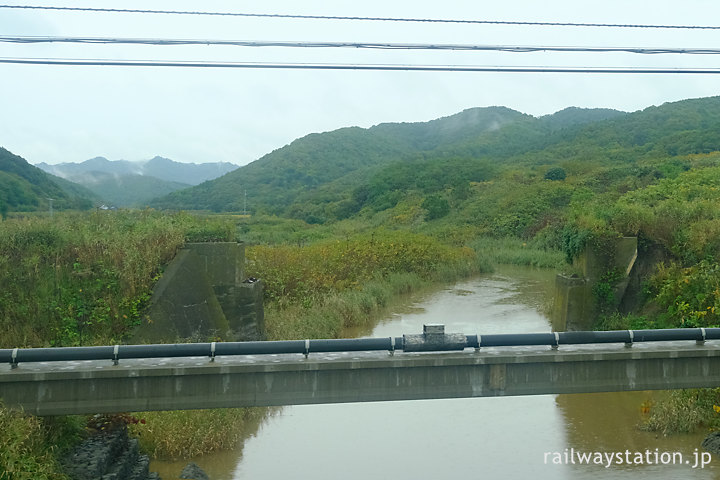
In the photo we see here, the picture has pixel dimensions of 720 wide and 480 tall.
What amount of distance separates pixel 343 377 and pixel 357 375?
0.19m

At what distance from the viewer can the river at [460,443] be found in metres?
11.1

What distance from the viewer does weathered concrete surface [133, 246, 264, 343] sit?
47.3ft

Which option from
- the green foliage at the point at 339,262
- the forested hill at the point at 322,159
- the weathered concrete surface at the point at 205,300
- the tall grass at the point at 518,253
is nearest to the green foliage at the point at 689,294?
the weathered concrete surface at the point at 205,300

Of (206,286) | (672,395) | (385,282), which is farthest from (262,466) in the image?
(385,282)

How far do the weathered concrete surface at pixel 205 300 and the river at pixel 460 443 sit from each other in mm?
2458

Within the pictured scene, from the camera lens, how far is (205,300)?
15.3 meters

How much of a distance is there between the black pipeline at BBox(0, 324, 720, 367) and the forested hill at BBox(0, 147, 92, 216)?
1601cm

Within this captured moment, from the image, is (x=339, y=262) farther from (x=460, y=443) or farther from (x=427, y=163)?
(x=427, y=163)

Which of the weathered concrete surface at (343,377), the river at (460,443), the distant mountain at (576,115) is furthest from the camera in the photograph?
the distant mountain at (576,115)

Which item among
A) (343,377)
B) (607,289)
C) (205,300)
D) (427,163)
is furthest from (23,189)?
(427,163)

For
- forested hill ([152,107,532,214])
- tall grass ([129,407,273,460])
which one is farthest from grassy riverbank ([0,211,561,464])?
forested hill ([152,107,532,214])

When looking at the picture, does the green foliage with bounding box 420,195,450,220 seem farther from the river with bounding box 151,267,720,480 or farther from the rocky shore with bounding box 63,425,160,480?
the rocky shore with bounding box 63,425,160,480

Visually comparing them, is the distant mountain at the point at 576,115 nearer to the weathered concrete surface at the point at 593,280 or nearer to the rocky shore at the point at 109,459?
the weathered concrete surface at the point at 593,280

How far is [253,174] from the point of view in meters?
80.6
